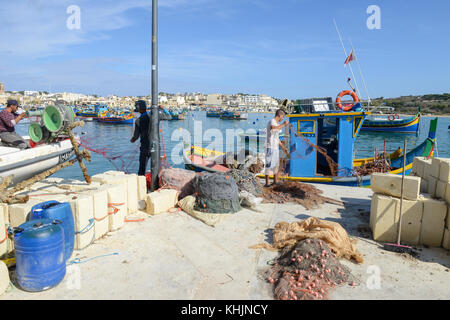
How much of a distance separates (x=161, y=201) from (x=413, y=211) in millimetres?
4128

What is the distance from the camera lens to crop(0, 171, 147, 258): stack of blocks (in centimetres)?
399

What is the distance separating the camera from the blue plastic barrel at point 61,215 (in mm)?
3670

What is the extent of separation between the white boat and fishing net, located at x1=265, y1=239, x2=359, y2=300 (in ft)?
16.8

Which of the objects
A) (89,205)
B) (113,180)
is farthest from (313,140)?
(89,205)

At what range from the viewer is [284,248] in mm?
4180

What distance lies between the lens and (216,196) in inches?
223

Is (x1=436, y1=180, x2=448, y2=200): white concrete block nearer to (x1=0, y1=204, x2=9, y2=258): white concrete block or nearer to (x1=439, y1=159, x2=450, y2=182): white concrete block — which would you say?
(x1=439, y1=159, x2=450, y2=182): white concrete block

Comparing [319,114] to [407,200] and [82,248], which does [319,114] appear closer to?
[407,200]

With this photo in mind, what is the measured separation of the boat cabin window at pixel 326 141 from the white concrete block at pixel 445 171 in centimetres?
569

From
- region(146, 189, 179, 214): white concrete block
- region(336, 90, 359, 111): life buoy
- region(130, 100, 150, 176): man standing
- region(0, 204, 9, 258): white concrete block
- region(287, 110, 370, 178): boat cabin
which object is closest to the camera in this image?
region(0, 204, 9, 258): white concrete block

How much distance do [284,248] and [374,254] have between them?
126cm

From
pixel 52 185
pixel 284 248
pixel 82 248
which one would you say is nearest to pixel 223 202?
pixel 284 248

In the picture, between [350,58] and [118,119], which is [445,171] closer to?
[350,58]

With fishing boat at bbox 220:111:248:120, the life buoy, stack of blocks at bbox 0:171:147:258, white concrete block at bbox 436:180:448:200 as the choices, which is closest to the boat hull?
fishing boat at bbox 220:111:248:120
